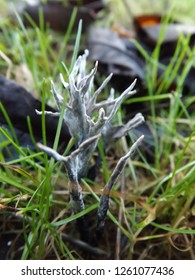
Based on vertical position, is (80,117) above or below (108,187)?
above

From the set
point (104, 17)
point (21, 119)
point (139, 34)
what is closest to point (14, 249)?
point (21, 119)

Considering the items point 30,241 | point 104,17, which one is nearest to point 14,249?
point 30,241

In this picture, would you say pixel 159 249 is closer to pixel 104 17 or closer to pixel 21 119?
pixel 21 119

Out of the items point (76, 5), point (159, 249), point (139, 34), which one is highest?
point (76, 5)
